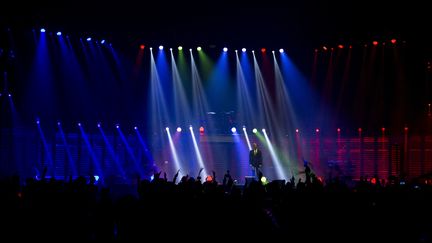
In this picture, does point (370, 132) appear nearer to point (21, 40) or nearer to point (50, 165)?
point (50, 165)

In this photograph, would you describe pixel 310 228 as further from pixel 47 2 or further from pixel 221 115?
pixel 221 115

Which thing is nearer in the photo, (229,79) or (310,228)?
(310,228)

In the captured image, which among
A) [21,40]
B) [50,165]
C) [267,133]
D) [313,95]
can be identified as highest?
[21,40]

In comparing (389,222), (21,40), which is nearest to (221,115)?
(21,40)

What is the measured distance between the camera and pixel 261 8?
1546cm

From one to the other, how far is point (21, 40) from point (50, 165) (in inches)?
200

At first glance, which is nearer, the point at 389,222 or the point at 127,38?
the point at 389,222

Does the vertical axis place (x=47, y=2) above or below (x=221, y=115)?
above

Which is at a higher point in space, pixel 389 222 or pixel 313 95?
pixel 313 95

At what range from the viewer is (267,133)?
20703 millimetres

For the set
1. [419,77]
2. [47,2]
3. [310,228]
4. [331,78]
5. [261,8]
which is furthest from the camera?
[331,78]

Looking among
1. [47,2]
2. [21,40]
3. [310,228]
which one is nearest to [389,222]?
[310,228]

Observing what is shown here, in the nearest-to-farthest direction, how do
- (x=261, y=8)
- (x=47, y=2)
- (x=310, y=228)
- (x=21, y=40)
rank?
(x=310, y=228) < (x=47, y=2) < (x=261, y=8) < (x=21, y=40)

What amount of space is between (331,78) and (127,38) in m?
9.33
